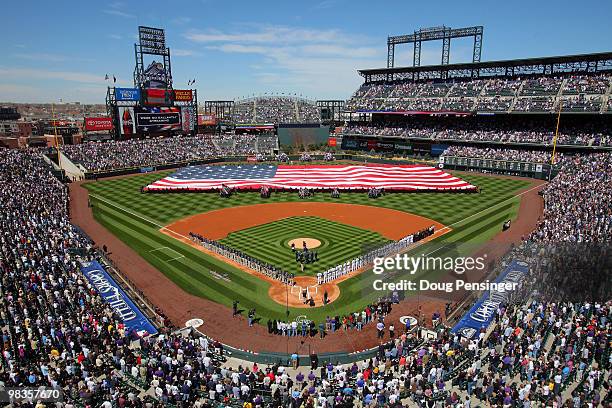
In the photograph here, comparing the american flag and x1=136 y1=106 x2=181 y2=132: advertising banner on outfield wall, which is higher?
x1=136 y1=106 x2=181 y2=132: advertising banner on outfield wall

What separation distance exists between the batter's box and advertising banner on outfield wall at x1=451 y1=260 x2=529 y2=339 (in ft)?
62.3

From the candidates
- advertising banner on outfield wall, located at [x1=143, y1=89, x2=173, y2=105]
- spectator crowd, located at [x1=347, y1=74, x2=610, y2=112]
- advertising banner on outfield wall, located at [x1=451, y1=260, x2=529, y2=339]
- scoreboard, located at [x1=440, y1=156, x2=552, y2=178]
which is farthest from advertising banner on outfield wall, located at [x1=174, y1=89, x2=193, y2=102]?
advertising banner on outfield wall, located at [x1=451, y1=260, x2=529, y2=339]

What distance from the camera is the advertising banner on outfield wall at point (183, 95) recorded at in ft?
250

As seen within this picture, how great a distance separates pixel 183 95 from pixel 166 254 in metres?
54.4

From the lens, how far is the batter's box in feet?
95.5

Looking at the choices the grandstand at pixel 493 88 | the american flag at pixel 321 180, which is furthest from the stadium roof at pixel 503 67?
the american flag at pixel 321 180

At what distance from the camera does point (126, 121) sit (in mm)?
70312

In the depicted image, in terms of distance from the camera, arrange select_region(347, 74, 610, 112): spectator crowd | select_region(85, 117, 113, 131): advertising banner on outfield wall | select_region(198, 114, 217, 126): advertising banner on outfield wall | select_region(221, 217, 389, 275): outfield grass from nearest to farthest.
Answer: select_region(221, 217, 389, 275): outfield grass < select_region(347, 74, 610, 112): spectator crowd < select_region(85, 117, 113, 131): advertising banner on outfield wall < select_region(198, 114, 217, 126): advertising banner on outfield wall

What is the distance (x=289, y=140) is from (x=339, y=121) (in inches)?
897

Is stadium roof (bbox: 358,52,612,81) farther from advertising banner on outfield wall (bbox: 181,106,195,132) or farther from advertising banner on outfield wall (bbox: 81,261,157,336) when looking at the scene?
advertising banner on outfield wall (bbox: 81,261,157,336)

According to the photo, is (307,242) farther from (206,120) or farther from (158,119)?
(206,120)

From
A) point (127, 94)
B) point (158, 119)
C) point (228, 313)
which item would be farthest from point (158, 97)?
point (228, 313)

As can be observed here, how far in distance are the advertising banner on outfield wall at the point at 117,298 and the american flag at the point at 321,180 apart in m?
25.3

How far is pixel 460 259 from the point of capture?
20.1 meters
